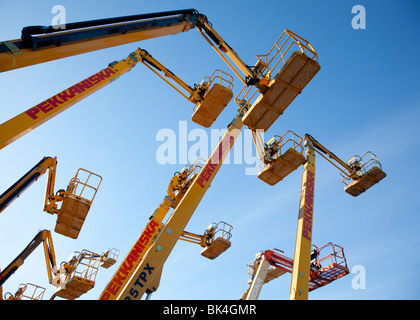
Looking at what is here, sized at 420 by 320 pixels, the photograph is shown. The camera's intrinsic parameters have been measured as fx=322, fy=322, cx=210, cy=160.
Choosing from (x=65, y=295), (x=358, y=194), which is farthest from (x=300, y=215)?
(x=65, y=295)

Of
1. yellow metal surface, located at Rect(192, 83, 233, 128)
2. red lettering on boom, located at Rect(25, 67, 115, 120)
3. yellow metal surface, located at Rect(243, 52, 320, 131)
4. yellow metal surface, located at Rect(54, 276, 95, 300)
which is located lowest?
yellow metal surface, located at Rect(54, 276, 95, 300)

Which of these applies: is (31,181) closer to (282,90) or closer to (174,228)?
(174,228)

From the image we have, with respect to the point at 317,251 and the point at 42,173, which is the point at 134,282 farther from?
the point at 317,251

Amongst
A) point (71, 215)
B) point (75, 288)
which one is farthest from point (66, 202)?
point (75, 288)

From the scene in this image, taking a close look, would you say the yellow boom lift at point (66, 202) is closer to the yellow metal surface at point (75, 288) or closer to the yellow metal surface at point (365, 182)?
the yellow metal surface at point (75, 288)

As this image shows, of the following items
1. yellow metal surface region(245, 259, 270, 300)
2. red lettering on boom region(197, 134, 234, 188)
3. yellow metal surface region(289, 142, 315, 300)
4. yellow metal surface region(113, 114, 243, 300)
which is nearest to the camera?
yellow metal surface region(113, 114, 243, 300)

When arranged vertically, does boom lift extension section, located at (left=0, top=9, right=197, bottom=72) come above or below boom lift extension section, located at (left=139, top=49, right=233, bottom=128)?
below

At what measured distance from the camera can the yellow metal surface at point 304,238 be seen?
27.3ft

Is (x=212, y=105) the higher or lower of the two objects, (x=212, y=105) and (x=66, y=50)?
the higher

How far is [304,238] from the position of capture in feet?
30.6

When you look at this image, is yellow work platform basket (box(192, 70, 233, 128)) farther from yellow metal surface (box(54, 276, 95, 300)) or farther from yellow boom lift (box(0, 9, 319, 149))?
yellow metal surface (box(54, 276, 95, 300))

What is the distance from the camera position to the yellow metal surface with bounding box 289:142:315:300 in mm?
8328

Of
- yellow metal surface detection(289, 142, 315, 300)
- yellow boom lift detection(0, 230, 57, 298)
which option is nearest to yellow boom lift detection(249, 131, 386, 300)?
yellow metal surface detection(289, 142, 315, 300)
